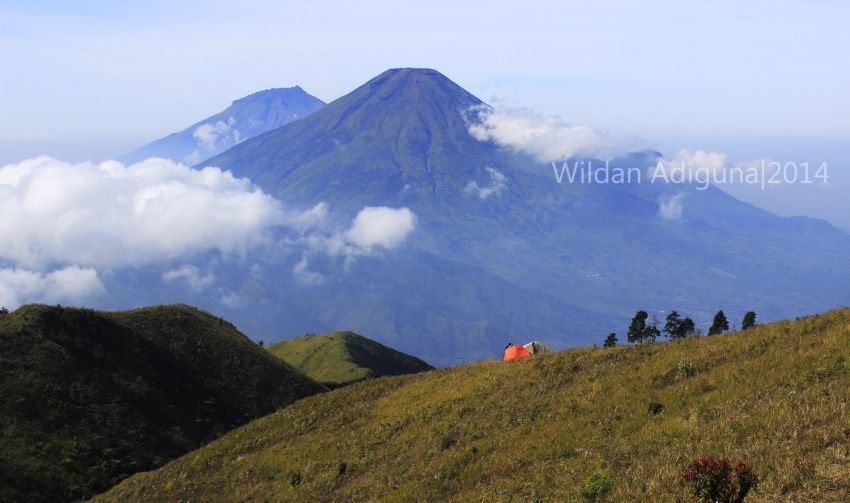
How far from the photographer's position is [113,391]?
64.0 metres

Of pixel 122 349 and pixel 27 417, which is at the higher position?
pixel 122 349

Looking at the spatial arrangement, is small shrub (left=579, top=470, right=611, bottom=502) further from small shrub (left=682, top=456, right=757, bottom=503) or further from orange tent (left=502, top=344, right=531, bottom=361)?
orange tent (left=502, top=344, right=531, bottom=361)

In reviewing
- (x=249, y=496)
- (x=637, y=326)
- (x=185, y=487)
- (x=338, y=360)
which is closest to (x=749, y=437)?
(x=249, y=496)

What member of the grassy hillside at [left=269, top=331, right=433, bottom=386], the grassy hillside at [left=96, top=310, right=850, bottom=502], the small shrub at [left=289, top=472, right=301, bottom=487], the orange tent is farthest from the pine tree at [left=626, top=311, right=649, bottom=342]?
the grassy hillside at [left=269, top=331, right=433, bottom=386]

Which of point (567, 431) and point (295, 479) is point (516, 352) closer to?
point (295, 479)

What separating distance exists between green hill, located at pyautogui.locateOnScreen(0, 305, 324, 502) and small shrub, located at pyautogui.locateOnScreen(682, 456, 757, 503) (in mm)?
44297

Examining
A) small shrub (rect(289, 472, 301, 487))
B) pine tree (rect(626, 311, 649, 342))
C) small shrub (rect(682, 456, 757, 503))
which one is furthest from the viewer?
pine tree (rect(626, 311, 649, 342))

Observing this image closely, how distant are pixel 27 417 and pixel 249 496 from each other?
32237 millimetres

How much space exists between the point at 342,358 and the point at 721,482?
488ft

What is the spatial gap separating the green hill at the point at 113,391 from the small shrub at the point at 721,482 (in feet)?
145

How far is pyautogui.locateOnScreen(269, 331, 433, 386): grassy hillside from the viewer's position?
495 feet

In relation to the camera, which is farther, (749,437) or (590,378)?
(590,378)

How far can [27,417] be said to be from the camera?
55125 mm

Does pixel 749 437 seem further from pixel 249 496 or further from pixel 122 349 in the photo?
pixel 122 349
